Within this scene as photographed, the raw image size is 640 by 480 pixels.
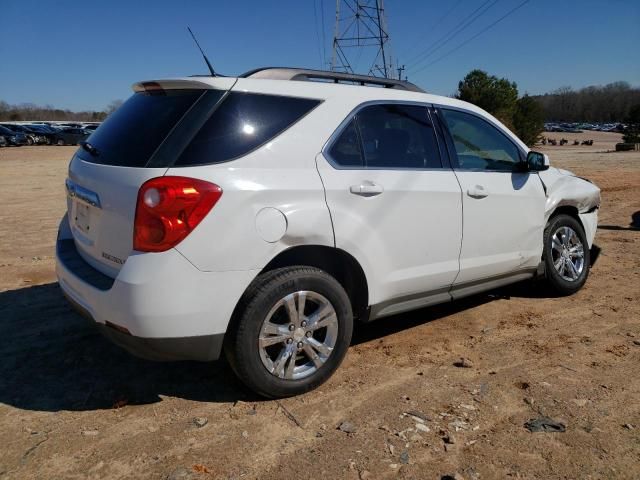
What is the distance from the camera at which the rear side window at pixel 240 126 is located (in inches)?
111

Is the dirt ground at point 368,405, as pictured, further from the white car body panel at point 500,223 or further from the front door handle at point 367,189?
the front door handle at point 367,189

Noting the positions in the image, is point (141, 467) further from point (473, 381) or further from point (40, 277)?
point (40, 277)

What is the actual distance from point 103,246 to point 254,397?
124 centimetres

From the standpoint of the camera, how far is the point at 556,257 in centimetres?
491

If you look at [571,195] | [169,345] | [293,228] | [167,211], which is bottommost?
[169,345]

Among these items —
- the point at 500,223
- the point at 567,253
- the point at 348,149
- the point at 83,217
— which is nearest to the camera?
the point at 83,217

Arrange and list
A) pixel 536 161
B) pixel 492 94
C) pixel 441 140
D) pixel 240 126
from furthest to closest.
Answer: pixel 492 94 < pixel 536 161 < pixel 441 140 < pixel 240 126

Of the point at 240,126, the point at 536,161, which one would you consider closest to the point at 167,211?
the point at 240,126

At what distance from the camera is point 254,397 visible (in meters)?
3.18

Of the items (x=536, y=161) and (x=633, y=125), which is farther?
(x=633, y=125)

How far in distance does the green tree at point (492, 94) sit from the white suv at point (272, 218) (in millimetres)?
26122

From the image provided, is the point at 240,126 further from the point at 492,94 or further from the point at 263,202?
the point at 492,94

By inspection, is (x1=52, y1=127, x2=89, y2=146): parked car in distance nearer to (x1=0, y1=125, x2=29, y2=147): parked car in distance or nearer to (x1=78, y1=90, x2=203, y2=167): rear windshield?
(x1=0, y1=125, x2=29, y2=147): parked car in distance

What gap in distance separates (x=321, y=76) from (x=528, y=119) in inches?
1189
